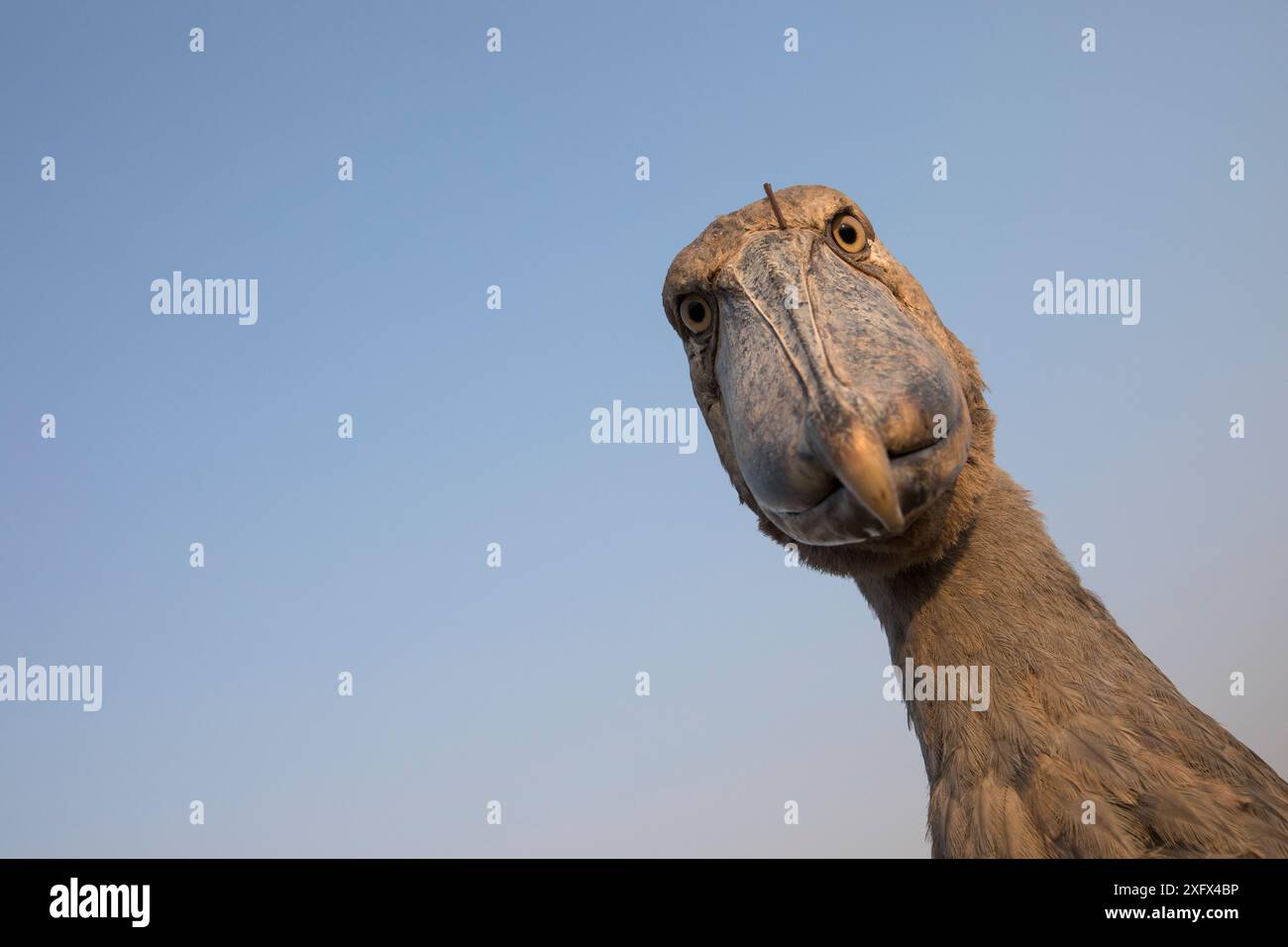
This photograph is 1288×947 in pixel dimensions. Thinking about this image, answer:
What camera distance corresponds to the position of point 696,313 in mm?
5141

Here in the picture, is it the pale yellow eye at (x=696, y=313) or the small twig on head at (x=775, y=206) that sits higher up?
the small twig on head at (x=775, y=206)

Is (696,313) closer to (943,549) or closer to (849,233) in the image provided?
(849,233)

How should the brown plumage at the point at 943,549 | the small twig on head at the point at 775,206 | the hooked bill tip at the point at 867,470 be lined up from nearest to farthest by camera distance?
1. the hooked bill tip at the point at 867,470
2. the brown plumage at the point at 943,549
3. the small twig on head at the point at 775,206

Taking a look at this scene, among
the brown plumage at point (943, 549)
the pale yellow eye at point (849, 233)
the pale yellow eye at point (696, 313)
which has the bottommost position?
the brown plumage at point (943, 549)

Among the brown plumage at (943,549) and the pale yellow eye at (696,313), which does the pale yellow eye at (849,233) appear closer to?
the brown plumage at (943,549)

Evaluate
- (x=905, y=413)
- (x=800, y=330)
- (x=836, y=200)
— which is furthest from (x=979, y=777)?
(x=836, y=200)

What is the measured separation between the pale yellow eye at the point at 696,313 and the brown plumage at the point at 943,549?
0.01 m

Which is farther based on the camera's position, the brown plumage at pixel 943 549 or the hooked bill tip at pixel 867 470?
the brown plumage at pixel 943 549

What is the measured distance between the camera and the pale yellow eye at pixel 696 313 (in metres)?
5.05

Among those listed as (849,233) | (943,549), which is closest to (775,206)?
(849,233)

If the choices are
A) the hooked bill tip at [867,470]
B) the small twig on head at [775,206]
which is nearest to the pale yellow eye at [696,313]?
the small twig on head at [775,206]

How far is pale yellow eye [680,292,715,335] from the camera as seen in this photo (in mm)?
5051
